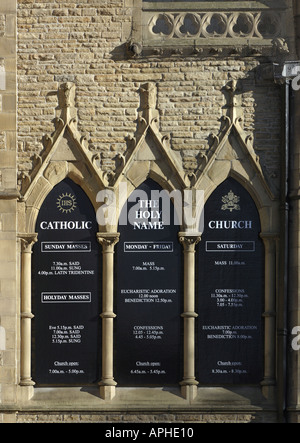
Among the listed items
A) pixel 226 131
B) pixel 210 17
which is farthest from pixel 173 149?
pixel 210 17

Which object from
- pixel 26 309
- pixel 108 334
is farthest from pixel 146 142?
pixel 26 309

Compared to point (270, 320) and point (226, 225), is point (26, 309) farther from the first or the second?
point (270, 320)

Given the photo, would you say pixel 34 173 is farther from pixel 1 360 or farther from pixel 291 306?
pixel 291 306

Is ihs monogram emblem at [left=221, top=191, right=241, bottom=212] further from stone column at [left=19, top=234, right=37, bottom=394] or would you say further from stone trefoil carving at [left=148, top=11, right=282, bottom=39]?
stone column at [left=19, top=234, right=37, bottom=394]

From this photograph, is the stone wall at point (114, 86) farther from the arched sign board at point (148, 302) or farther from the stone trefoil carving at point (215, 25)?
the arched sign board at point (148, 302)

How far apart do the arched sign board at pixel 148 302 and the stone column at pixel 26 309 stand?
134 cm

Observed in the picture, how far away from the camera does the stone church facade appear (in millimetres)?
19938

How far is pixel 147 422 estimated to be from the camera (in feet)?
65.3

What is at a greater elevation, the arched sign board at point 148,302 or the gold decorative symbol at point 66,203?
the gold decorative symbol at point 66,203

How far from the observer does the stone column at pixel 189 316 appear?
19.9 meters

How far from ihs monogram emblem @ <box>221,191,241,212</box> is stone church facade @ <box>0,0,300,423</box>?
1.8 inches

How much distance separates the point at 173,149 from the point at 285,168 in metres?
1.75

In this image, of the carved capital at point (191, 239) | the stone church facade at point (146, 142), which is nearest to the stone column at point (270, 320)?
the stone church facade at point (146, 142)

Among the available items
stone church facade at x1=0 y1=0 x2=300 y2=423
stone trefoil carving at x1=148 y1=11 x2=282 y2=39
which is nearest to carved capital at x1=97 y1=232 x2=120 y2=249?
stone church facade at x1=0 y1=0 x2=300 y2=423
